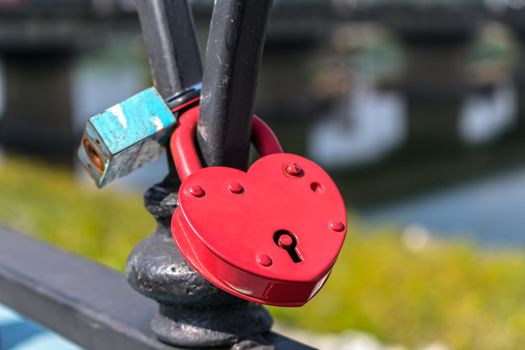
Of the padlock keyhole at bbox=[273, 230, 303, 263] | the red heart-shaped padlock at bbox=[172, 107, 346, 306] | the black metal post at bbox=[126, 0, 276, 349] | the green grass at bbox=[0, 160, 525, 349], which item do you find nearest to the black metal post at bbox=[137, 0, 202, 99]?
the black metal post at bbox=[126, 0, 276, 349]

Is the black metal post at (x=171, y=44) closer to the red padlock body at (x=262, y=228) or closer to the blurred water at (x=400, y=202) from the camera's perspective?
the red padlock body at (x=262, y=228)

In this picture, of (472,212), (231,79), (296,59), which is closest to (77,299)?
(231,79)

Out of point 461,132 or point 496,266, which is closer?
point 496,266

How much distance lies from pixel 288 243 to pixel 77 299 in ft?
2.19

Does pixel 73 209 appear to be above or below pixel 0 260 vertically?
below

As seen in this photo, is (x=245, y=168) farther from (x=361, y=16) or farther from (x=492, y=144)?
(x=361, y=16)

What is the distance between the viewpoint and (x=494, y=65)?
161ft

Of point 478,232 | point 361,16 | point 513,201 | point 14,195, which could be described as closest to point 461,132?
point 361,16

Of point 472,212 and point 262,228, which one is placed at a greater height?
point 262,228

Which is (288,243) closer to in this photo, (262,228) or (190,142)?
(262,228)

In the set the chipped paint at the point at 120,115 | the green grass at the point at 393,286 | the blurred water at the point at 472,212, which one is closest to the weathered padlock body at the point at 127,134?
the chipped paint at the point at 120,115

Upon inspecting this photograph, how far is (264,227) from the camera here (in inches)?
38.4

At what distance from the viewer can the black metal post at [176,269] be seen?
1.18 metres

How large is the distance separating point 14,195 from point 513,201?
12.9m
